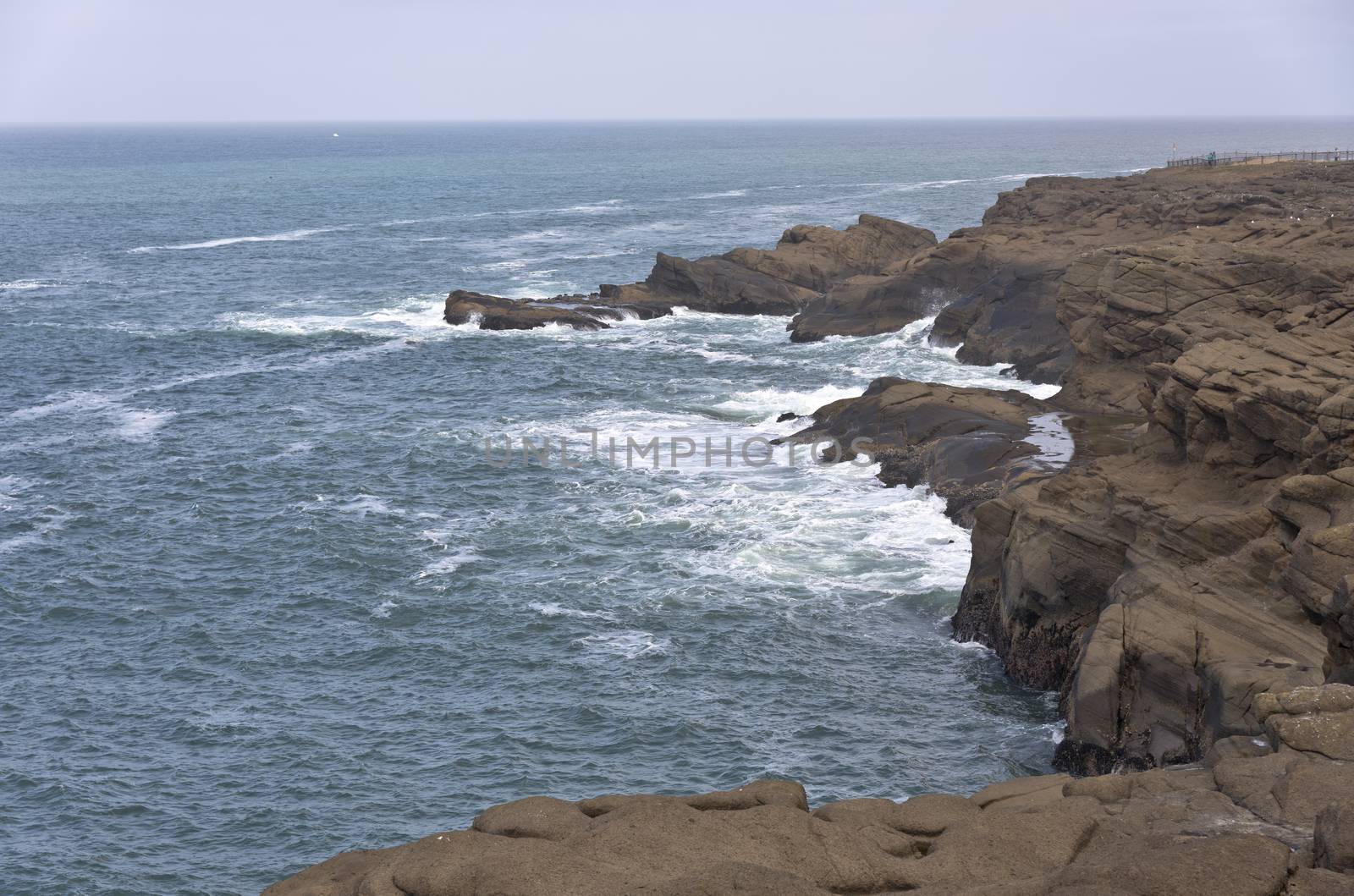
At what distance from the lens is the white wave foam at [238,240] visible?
429ft

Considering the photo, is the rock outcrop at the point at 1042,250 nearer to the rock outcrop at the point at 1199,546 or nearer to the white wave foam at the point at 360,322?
the rock outcrop at the point at 1199,546

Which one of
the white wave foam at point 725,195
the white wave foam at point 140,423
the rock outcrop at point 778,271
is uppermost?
the white wave foam at point 725,195

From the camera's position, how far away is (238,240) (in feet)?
451

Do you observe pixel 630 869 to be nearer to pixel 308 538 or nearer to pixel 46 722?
pixel 46 722

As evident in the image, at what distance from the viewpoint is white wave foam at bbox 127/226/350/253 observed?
130625 mm

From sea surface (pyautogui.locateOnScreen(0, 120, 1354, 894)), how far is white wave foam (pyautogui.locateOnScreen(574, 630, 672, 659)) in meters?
0.14

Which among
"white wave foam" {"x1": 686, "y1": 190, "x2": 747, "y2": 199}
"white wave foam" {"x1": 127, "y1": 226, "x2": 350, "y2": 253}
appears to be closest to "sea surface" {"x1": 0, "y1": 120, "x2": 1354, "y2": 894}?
"white wave foam" {"x1": 127, "y1": 226, "x2": 350, "y2": 253}

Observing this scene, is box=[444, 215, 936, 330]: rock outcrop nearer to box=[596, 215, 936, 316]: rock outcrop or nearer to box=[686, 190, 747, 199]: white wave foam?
box=[596, 215, 936, 316]: rock outcrop

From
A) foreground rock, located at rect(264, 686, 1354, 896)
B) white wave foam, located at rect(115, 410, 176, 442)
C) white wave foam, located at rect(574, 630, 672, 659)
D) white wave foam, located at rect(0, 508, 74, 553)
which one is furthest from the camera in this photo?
white wave foam, located at rect(115, 410, 176, 442)

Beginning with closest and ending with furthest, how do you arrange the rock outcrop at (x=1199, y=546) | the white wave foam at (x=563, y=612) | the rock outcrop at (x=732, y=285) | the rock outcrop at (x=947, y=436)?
the rock outcrop at (x=1199, y=546), the white wave foam at (x=563, y=612), the rock outcrop at (x=947, y=436), the rock outcrop at (x=732, y=285)

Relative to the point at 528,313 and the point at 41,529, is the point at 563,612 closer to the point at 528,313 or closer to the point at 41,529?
the point at 41,529

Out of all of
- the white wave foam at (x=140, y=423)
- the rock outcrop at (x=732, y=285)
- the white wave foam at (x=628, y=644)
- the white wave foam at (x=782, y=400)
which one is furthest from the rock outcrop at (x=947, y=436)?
the white wave foam at (x=140, y=423)

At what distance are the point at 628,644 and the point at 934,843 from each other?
63.2 ft

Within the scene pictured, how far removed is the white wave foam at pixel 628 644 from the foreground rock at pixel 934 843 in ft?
51.8
